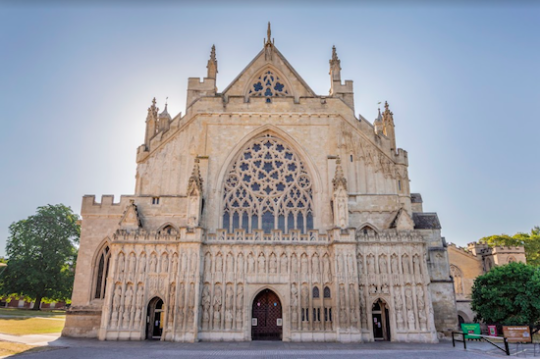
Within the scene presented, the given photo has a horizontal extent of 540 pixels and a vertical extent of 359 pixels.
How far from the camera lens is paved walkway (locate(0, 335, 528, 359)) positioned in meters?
15.5

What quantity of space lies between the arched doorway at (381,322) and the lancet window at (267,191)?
6.55 meters

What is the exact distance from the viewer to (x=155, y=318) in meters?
22.5

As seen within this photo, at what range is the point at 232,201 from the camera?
2611 centimetres

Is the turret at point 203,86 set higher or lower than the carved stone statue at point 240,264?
higher

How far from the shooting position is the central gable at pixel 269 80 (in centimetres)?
3019

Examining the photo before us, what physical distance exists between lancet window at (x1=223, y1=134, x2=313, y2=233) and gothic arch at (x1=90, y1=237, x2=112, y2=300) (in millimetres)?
8216

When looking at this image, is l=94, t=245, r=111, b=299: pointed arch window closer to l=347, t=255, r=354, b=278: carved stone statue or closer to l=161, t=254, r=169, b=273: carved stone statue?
l=161, t=254, r=169, b=273: carved stone statue

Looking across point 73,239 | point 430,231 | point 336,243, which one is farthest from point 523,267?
point 73,239

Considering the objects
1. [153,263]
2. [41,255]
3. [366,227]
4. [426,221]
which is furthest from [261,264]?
[41,255]

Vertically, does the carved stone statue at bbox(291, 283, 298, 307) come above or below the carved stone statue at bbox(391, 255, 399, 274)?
below

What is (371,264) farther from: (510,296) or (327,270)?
(510,296)

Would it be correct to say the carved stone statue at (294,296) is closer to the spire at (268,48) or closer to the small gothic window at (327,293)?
the small gothic window at (327,293)

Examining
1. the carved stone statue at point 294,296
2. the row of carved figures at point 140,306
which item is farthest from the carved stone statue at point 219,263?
the carved stone statue at point 294,296

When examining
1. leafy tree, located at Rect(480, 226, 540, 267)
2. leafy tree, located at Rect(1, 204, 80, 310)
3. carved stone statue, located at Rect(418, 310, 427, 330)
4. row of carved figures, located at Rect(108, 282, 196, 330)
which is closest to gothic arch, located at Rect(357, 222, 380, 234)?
carved stone statue, located at Rect(418, 310, 427, 330)
